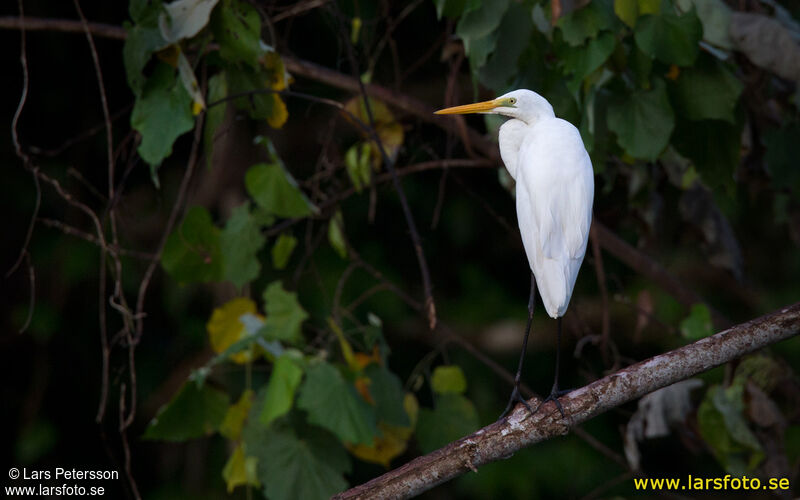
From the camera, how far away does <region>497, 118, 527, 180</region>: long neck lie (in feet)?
5.07

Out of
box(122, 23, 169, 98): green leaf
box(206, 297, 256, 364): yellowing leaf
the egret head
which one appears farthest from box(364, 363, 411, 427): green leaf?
box(122, 23, 169, 98): green leaf

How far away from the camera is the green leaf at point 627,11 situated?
1440 mm

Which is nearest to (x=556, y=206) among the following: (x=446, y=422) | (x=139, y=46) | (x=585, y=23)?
(x=585, y=23)

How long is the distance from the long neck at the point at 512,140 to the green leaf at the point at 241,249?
69 cm

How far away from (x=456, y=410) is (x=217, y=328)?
0.58 m

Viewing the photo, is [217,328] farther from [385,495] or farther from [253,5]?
[385,495]

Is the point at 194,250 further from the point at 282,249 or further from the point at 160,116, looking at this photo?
the point at 160,116

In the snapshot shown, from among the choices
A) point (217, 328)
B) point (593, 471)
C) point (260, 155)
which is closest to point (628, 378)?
point (217, 328)

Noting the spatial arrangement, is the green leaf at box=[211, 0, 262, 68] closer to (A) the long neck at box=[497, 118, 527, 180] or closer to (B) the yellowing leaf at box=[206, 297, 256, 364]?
(A) the long neck at box=[497, 118, 527, 180]

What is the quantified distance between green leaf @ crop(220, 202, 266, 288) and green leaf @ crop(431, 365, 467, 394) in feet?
1.62

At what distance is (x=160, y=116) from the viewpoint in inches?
63.5

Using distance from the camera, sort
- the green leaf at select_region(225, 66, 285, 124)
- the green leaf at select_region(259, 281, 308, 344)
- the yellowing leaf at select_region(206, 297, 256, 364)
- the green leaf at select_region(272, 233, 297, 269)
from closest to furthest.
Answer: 1. the green leaf at select_region(225, 66, 285, 124)
2. the green leaf at select_region(259, 281, 308, 344)
3. the yellowing leaf at select_region(206, 297, 256, 364)
4. the green leaf at select_region(272, 233, 297, 269)

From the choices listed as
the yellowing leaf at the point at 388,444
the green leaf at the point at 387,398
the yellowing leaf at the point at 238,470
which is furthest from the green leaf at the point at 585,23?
the yellowing leaf at the point at 238,470

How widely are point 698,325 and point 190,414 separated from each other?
1.13 m
